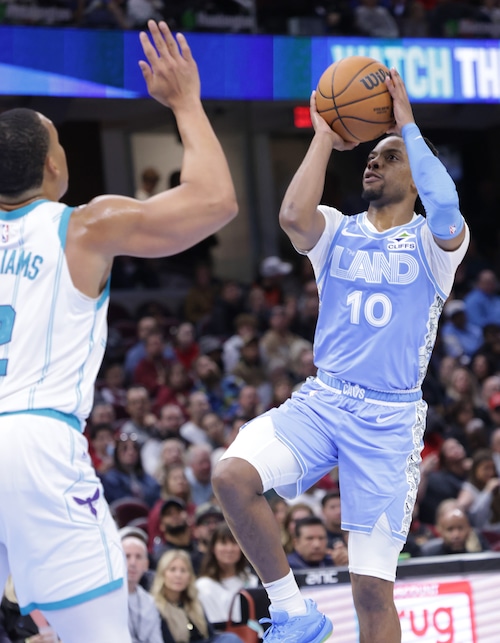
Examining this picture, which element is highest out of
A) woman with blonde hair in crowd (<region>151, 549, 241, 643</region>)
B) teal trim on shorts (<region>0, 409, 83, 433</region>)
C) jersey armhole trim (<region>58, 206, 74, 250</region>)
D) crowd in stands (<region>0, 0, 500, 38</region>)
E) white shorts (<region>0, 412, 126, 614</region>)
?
crowd in stands (<region>0, 0, 500, 38</region>)

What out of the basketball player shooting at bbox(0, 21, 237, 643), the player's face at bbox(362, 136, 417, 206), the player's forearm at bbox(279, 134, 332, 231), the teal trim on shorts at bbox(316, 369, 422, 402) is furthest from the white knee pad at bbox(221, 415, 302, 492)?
the basketball player shooting at bbox(0, 21, 237, 643)

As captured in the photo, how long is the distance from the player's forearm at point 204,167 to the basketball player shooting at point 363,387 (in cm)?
143

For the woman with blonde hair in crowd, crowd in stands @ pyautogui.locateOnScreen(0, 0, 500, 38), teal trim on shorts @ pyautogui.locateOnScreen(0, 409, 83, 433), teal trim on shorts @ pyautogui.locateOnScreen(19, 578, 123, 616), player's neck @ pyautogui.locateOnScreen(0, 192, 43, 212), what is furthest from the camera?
crowd in stands @ pyautogui.locateOnScreen(0, 0, 500, 38)

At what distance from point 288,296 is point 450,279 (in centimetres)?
A: 876

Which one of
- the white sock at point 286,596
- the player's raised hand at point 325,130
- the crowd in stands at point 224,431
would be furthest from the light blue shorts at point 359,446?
the crowd in stands at point 224,431

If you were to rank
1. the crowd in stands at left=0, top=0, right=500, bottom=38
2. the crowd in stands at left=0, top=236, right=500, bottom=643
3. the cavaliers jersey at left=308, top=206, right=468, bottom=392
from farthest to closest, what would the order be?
the crowd in stands at left=0, top=0, right=500, bottom=38 < the crowd in stands at left=0, top=236, right=500, bottom=643 < the cavaliers jersey at left=308, top=206, right=468, bottom=392

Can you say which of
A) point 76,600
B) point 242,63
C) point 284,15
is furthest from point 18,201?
point 284,15

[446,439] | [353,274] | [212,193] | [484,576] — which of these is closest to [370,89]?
[353,274]

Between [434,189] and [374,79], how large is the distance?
669 millimetres

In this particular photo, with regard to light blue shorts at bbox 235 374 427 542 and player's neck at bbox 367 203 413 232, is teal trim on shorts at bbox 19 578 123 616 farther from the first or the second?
player's neck at bbox 367 203 413 232

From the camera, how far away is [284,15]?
1336 cm

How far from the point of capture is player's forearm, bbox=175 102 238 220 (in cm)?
301

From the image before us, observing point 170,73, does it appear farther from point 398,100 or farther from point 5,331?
point 398,100

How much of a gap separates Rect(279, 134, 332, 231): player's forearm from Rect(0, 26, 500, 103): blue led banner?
6.87 m
